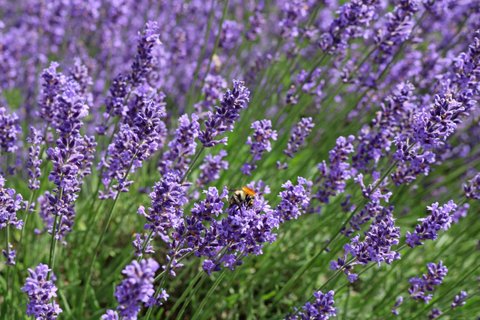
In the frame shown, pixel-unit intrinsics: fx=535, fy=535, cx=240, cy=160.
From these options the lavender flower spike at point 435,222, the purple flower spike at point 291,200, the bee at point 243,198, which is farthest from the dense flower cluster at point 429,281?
the bee at point 243,198

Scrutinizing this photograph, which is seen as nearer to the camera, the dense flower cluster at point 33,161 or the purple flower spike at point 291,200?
the purple flower spike at point 291,200

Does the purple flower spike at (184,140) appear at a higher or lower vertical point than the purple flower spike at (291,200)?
higher

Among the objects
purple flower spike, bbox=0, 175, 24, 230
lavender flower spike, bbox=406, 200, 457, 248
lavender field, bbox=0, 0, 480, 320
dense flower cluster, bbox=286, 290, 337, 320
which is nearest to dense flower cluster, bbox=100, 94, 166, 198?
lavender field, bbox=0, 0, 480, 320

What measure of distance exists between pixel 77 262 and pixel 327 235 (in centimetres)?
225

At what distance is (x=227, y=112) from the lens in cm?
282

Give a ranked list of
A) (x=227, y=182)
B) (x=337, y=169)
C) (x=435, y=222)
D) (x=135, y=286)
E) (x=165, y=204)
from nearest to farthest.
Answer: (x=135, y=286), (x=165, y=204), (x=435, y=222), (x=337, y=169), (x=227, y=182)

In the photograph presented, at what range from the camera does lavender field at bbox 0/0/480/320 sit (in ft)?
8.87

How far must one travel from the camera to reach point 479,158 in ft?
19.1

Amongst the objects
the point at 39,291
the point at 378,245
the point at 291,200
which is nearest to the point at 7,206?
the point at 39,291

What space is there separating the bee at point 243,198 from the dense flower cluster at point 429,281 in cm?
122

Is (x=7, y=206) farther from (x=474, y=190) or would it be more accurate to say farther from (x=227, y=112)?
(x=474, y=190)

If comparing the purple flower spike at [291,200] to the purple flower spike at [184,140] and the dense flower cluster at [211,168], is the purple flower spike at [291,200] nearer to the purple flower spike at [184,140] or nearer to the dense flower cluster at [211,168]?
the purple flower spike at [184,140]

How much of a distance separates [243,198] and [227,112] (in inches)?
18.2

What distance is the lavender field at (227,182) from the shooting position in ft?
8.87
